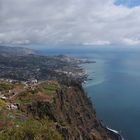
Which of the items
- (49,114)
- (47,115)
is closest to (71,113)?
(49,114)

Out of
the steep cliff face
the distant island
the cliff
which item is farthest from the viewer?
the steep cliff face

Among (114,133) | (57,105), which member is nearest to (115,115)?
(114,133)

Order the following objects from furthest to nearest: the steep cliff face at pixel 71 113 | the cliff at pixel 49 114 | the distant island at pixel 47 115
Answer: the steep cliff face at pixel 71 113 → the cliff at pixel 49 114 → the distant island at pixel 47 115

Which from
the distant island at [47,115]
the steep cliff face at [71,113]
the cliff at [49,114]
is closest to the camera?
the distant island at [47,115]

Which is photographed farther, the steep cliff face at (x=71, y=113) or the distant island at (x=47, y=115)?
the steep cliff face at (x=71, y=113)

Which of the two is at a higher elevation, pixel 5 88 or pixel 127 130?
pixel 5 88

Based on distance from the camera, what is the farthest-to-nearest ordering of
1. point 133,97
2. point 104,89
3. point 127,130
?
point 104,89, point 133,97, point 127,130

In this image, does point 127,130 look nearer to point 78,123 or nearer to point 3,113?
point 78,123
